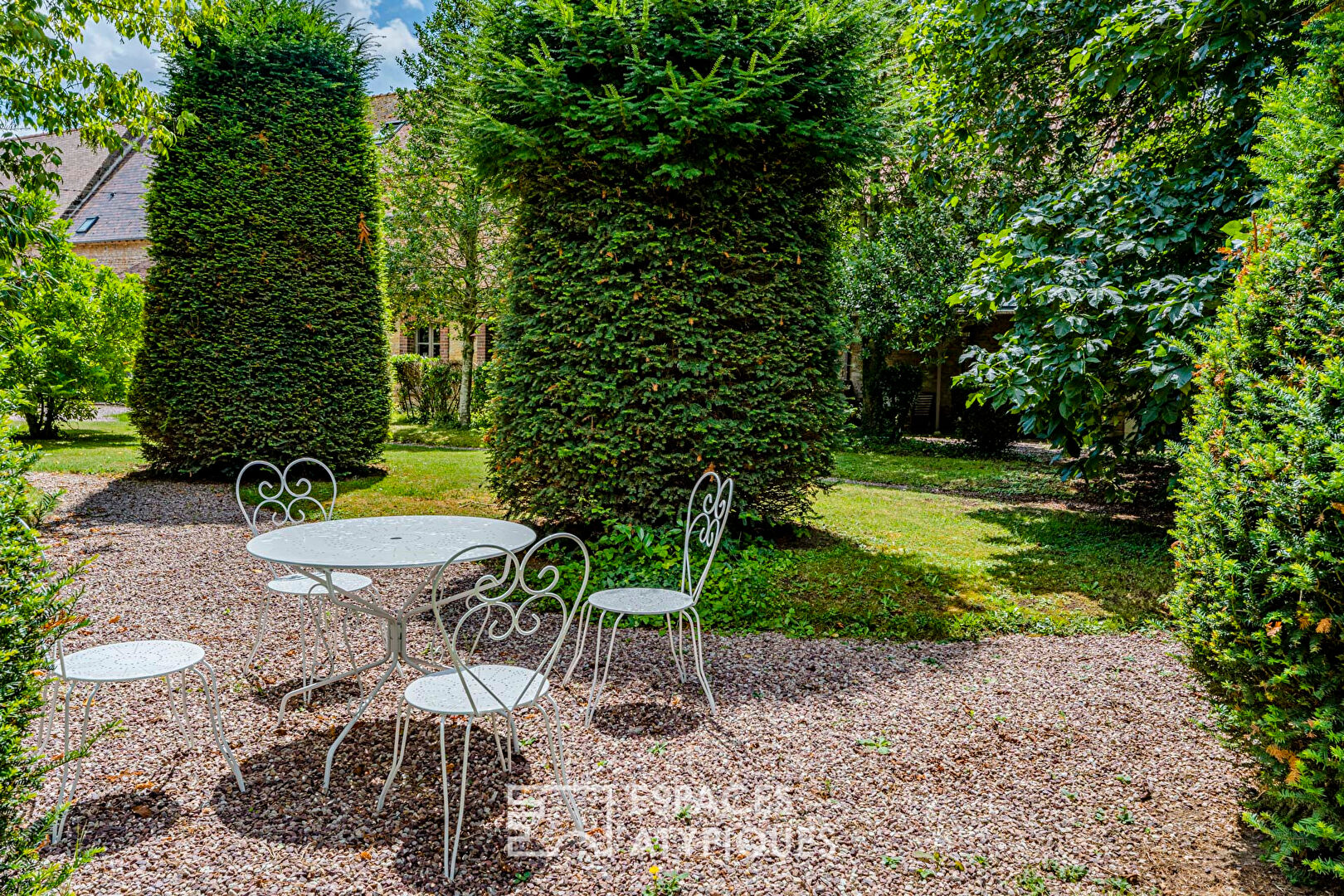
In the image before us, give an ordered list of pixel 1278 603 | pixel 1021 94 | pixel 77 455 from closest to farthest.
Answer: pixel 1278 603, pixel 1021 94, pixel 77 455

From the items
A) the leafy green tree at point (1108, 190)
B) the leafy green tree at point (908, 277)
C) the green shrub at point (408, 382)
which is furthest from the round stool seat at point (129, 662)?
the green shrub at point (408, 382)

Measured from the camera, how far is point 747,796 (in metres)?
2.97

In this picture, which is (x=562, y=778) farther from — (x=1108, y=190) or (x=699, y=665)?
(x=1108, y=190)

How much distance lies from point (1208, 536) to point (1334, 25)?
1.74m

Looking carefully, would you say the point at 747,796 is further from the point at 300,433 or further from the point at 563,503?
the point at 300,433

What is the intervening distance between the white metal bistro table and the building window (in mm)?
18764

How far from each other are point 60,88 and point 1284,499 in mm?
8816

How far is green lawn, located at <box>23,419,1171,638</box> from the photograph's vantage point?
5.27 m

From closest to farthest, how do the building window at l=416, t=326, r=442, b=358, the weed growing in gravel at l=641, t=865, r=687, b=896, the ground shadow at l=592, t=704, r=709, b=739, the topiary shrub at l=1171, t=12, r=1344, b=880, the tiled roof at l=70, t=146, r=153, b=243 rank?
1. the topiary shrub at l=1171, t=12, r=1344, b=880
2. the weed growing in gravel at l=641, t=865, r=687, b=896
3. the ground shadow at l=592, t=704, r=709, b=739
4. the building window at l=416, t=326, r=442, b=358
5. the tiled roof at l=70, t=146, r=153, b=243

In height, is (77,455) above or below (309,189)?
below

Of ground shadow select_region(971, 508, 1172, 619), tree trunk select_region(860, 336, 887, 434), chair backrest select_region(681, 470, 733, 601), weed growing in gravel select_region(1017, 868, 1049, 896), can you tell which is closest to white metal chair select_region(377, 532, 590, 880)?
chair backrest select_region(681, 470, 733, 601)

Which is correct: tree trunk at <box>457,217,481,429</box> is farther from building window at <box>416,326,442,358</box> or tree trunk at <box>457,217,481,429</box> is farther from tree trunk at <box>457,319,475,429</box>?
building window at <box>416,326,442,358</box>

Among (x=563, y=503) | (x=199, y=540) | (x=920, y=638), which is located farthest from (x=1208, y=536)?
(x=199, y=540)

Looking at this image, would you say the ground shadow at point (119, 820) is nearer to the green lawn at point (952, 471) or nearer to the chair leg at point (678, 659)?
the chair leg at point (678, 659)
